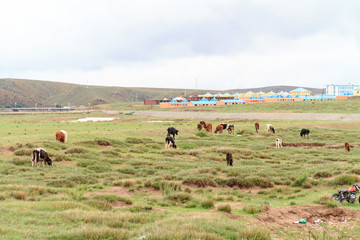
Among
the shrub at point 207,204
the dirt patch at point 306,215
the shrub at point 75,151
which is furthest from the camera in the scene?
the shrub at point 75,151

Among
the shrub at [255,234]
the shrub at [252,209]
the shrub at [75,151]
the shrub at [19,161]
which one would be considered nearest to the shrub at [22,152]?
the shrub at [19,161]

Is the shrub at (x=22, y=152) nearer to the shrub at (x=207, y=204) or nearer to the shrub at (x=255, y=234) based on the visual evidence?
the shrub at (x=207, y=204)

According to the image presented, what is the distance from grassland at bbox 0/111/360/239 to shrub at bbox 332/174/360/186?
5cm

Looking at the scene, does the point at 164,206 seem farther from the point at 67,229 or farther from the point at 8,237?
the point at 8,237

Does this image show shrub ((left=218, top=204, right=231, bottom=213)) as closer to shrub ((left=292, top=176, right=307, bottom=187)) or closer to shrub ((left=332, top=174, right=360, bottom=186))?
shrub ((left=292, top=176, right=307, bottom=187))

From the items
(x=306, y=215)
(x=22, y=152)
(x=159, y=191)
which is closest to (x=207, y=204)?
(x=306, y=215)

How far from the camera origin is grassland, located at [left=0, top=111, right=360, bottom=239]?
7.82m

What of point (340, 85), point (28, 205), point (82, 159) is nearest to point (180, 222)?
point (28, 205)

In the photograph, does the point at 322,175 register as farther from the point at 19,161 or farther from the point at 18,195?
the point at 19,161

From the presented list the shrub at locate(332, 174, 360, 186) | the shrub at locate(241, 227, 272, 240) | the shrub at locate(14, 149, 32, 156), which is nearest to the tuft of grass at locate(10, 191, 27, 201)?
the shrub at locate(241, 227, 272, 240)

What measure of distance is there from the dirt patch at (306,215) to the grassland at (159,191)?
0.49ft

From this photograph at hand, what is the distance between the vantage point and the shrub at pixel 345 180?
51.1ft

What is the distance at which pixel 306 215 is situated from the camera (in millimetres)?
10820

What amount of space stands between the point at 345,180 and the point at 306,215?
20.5 ft
